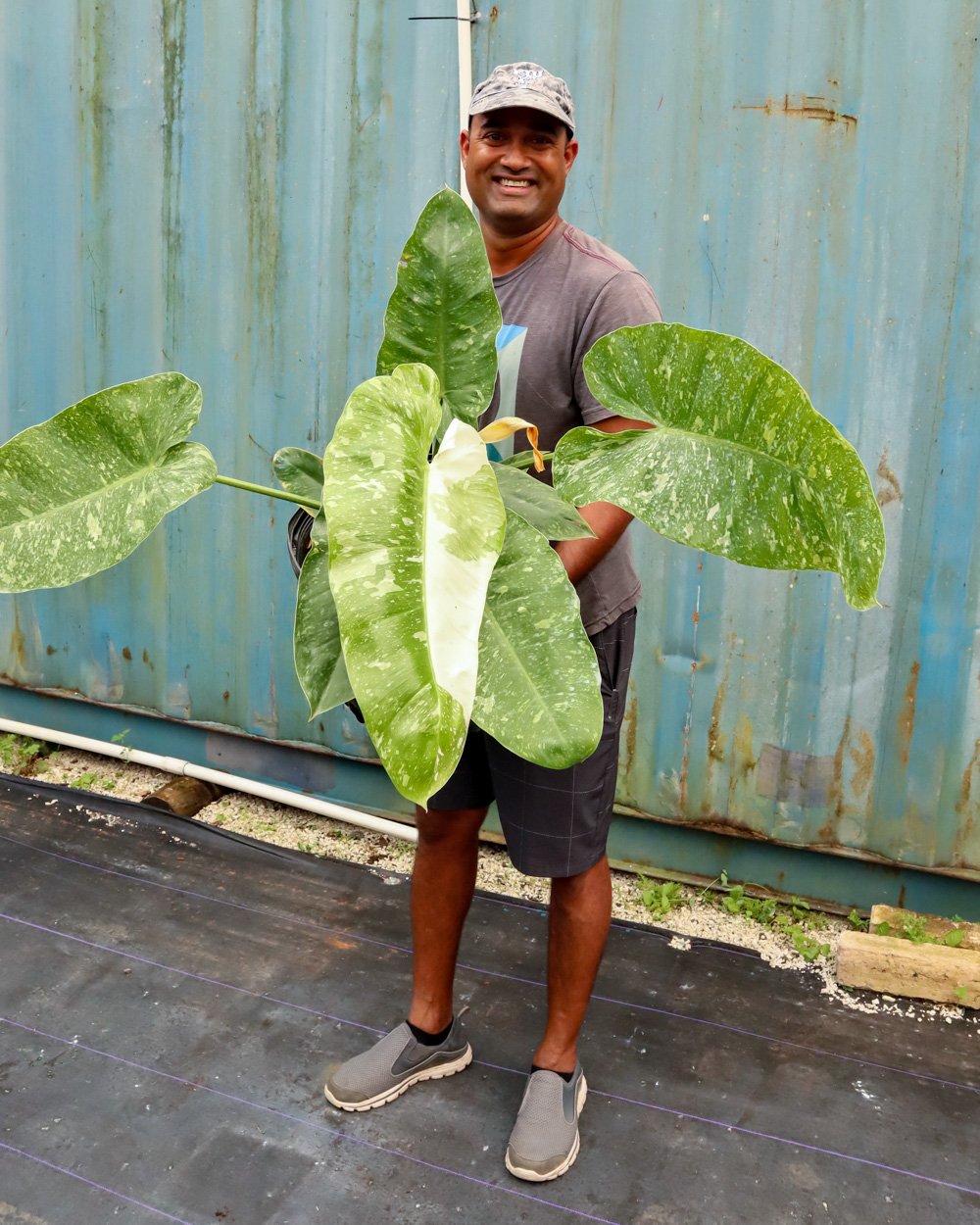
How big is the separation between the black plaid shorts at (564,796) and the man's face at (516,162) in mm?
610

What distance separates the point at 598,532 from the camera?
60.1 inches

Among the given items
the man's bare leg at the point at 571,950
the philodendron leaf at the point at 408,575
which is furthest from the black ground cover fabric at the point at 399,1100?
the philodendron leaf at the point at 408,575

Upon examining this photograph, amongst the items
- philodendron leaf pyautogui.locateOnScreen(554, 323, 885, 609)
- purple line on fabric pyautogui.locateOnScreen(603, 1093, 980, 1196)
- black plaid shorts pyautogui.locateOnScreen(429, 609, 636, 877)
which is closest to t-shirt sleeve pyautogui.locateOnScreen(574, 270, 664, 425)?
black plaid shorts pyautogui.locateOnScreen(429, 609, 636, 877)

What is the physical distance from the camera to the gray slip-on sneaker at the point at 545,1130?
171 centimetres

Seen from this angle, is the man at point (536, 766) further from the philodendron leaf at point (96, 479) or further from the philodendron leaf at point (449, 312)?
the philodendron leaf at point (96, 479)

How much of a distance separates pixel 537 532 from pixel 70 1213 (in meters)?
1.30

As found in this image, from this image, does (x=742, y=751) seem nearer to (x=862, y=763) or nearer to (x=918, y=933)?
(x=862, y=763)

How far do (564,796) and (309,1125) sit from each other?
0.70 m

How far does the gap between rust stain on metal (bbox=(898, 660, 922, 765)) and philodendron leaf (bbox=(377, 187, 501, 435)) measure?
1546 millimetres

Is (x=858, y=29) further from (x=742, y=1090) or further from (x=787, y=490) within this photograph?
(x=742, y=1090)

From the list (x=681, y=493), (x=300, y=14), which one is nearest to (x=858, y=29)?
(x=300, y=14)

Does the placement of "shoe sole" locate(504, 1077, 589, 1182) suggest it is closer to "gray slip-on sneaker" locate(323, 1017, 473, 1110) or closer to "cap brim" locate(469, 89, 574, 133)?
"gray slip-on sneaker" locate(323, 1017, 473, 1110)

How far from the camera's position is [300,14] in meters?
2.70

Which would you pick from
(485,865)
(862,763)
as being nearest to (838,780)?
(862,763)
